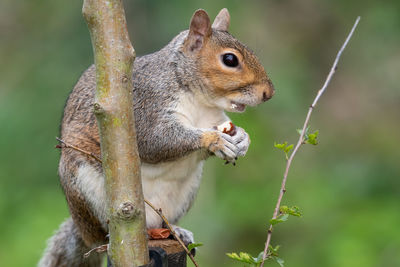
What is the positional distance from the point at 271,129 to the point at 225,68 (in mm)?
1765

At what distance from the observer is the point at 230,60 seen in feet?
6.28

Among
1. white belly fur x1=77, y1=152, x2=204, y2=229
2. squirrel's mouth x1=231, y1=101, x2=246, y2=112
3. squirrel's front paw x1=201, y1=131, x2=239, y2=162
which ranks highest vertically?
squirrel's mouth x1=231, y1=101, x2=246, y2=112

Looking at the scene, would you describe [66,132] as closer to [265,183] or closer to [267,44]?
[265,183]

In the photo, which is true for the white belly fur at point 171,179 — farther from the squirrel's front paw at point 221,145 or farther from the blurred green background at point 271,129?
the blurred green background at point 271,129

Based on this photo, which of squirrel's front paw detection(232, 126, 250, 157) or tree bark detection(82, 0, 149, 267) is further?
squirrel's front paw detection(232, 126, 250, 157)

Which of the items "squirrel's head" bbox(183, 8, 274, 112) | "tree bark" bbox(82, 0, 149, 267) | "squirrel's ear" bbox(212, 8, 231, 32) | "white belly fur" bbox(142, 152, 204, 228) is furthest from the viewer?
"squirrel's ear" bbox(212, 8, 231, 32)

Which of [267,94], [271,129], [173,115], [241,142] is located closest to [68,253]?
[173,115]

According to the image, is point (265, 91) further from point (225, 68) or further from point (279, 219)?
point (279, 219)

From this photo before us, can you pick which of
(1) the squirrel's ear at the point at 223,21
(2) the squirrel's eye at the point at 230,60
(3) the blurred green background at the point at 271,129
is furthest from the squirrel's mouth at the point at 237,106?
(3) the blurred green background at the point at 271,129

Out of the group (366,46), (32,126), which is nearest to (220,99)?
(32,126)

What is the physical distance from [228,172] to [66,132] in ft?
5.54

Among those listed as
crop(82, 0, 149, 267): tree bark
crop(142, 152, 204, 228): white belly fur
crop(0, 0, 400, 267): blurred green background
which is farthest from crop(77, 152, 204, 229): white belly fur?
crop(0, 0, 400, 267): blurred green background

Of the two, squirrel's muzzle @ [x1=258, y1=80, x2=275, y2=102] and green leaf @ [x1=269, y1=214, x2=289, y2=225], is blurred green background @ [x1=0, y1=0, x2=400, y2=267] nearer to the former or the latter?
squirrel's muzzle @ [x1=258, y1=80, x2=275, y2=102]

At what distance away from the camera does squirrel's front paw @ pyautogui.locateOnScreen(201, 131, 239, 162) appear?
5.81ft
